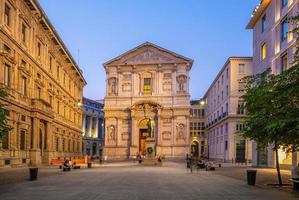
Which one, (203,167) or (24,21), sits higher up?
(24,21)

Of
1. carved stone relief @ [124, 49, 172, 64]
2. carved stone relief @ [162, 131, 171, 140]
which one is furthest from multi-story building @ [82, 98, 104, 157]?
carved stone relief @ [162, 131, 171, 140]

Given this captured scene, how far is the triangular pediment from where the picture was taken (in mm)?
92625

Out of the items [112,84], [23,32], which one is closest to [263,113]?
[23,32]

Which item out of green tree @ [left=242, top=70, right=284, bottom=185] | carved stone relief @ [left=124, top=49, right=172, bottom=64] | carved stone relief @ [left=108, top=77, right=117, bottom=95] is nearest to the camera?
green tree @ [left=242, top=70, right=284, bottom=185]

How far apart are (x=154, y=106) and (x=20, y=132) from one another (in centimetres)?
5084

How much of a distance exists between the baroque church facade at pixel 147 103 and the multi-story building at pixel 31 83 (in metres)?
25.2

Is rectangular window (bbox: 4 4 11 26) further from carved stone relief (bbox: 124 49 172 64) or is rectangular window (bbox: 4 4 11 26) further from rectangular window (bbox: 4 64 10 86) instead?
carved stone relief (bbox: 124 49 172 64)

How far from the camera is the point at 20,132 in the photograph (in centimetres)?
4278

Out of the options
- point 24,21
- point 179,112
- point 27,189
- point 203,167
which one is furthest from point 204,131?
point 27,189

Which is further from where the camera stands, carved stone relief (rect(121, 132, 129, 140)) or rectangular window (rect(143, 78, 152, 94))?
rectangular window (rect(143, 78, 152, 94))

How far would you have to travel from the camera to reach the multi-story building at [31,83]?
3875 centimetres

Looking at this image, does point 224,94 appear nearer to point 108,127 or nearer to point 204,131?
point 108,127

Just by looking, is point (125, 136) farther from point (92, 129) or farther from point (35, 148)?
point (35, 148)

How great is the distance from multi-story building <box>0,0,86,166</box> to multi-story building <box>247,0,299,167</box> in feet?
75.9
